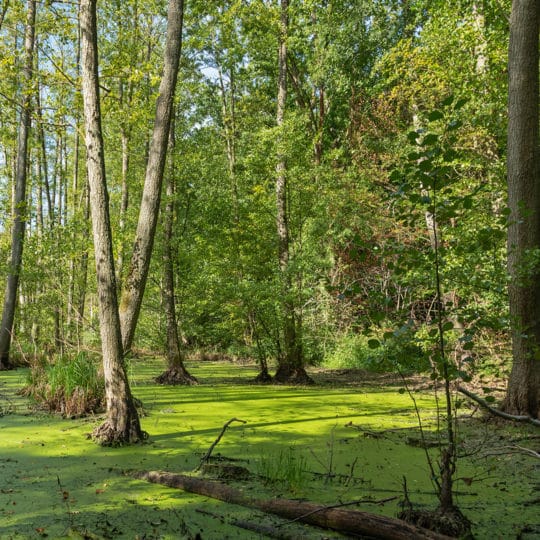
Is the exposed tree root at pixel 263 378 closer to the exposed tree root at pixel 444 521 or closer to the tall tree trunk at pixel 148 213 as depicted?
the tall tree trunk at pixel 148 213

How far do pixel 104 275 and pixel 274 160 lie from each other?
5948mm

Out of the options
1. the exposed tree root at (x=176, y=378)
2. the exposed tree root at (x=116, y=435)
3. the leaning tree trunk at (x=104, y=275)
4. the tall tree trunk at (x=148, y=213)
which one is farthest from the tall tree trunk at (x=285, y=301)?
the exposed tree root at (x=116, y=435)

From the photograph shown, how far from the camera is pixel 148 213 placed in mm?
5223

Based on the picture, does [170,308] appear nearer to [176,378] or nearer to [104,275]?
[176,378]

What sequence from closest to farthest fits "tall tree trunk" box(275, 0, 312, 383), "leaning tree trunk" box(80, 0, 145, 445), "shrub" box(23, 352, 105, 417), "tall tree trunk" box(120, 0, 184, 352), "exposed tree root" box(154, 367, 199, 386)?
"leaning tree trunk" box(80, 0, 145, 445) → "tall tree trunk" box(120, 0, 184, 352) → "shrub" box(23, 352, 105, 417) → "exposed tree root" box(154, 367, 199, 386) → "tall tree trunk" box(275, 0, 312, 383)

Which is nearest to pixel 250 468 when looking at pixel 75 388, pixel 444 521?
pixel 444 521

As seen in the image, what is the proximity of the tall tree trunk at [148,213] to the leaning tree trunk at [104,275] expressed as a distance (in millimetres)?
576

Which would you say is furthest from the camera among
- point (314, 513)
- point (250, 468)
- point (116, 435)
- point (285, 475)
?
point (116, 435)

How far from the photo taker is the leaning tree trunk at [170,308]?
8984 millimetres

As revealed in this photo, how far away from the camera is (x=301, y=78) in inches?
642

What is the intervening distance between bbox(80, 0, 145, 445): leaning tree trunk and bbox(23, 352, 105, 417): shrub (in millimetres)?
1207

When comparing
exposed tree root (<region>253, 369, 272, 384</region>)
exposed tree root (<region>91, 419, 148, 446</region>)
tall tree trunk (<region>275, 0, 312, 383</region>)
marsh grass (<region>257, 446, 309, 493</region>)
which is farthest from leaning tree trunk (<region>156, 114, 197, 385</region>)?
marsh grass (<region>257, 446, 309, 493</region>)

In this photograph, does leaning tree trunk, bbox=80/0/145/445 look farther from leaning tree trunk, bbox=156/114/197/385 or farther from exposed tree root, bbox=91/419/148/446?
leaning tree trunk, bbox=156/114/197/385

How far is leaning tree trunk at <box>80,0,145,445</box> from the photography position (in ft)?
14.3
